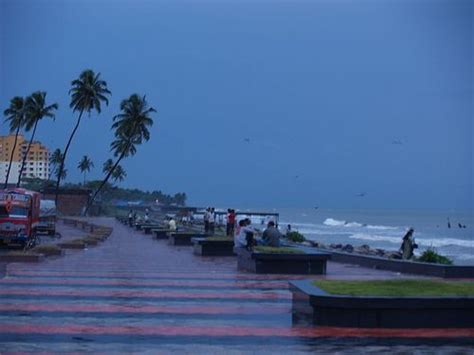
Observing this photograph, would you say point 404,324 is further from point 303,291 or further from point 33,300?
point 33,300

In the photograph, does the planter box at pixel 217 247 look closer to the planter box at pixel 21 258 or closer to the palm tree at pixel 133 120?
the planter box at pixel 21 258

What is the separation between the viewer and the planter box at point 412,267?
689 inches

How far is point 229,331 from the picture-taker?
998 cm

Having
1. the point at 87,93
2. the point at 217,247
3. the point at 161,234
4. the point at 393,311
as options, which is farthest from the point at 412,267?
the point at 87,93

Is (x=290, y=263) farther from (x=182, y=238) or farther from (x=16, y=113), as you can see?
(x=16, y=113)

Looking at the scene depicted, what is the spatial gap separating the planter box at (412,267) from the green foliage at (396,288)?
601 cm

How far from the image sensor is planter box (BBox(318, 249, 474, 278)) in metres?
17.5

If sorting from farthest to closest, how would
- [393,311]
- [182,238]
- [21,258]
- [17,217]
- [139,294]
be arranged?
[182,238], [17,217], [21,258], [139,294], [393,311]

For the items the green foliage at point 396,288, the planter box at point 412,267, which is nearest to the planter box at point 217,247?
the planter box at point 412,267

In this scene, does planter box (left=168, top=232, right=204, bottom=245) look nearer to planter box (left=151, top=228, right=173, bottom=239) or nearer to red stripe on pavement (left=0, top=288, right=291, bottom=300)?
planter box (left=151, top=228, right=173, bottom=239)

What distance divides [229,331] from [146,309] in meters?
2.31

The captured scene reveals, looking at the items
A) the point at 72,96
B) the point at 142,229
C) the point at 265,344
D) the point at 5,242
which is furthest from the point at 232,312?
the point at 72,96

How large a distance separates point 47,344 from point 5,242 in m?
21.0

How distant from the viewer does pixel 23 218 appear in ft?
96.4
